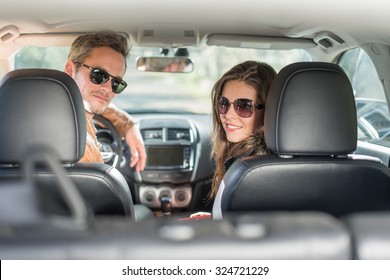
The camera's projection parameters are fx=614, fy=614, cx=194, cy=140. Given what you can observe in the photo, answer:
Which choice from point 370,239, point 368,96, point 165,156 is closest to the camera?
point 370,239

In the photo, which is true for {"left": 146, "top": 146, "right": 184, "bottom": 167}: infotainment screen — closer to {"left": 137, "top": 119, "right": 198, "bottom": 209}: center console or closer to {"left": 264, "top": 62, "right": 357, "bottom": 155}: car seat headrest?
{"left": 137, "top": 119, "right": 198, "bottom": 209}: center console

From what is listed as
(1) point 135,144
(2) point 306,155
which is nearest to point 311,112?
(2) point 306,155

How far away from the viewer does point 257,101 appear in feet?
7.61

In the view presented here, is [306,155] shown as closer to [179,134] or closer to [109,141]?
[109,141]

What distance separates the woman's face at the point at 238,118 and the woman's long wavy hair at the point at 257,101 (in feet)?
0.06

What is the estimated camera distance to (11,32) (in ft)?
8.79

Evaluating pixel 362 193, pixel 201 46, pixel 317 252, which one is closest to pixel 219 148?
pixel 201 46

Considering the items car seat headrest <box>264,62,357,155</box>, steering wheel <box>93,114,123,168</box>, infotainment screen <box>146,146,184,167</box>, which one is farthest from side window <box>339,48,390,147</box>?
steering wheel <box>93,114,123,168</box>

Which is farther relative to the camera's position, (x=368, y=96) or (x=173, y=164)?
(x=173, y=164)

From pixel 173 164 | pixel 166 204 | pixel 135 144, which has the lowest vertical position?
pixel 166 204

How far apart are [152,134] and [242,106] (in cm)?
176

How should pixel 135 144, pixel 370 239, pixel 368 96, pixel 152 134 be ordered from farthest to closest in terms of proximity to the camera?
pixel 152 134 → pixel 135 144 → pixel 368 96 → pixel 370 239

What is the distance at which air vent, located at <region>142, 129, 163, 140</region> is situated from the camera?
13.2ft
